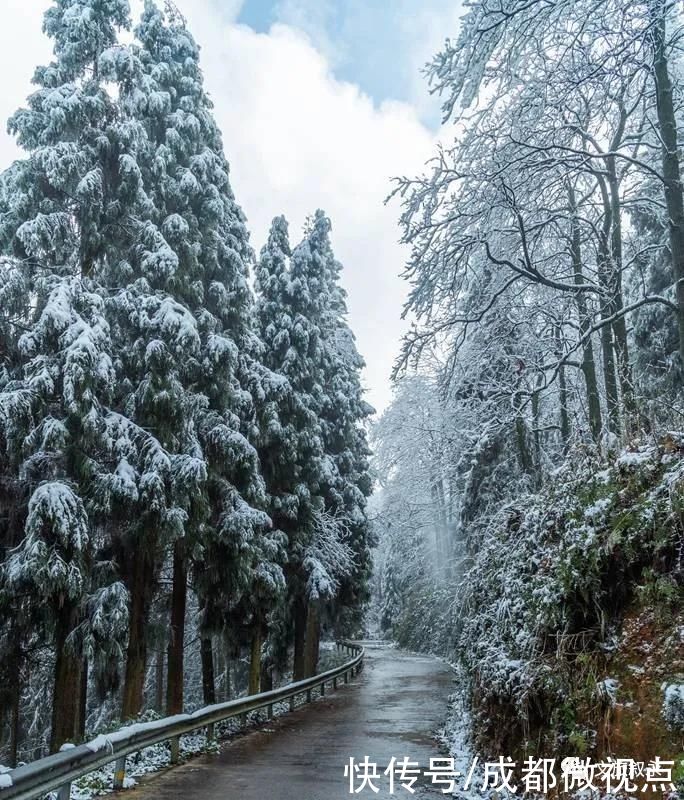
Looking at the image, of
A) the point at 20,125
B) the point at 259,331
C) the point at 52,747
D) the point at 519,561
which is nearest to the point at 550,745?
the point at 519,561

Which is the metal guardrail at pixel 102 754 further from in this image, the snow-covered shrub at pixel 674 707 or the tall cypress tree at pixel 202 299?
the snow-covered shrub at pixel 674 707

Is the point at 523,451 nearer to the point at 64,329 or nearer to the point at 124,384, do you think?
the point at 124,384

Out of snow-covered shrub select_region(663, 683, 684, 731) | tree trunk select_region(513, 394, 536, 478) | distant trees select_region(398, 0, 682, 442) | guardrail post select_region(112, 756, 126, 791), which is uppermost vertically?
distant trees select_region(398, 0, 682, 442)

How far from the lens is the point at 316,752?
1092 centimetres

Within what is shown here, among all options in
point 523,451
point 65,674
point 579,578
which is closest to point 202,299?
point 65,674

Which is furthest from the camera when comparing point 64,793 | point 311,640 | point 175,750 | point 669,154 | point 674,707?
point 311,640

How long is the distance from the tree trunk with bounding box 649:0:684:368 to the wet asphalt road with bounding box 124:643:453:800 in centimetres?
665

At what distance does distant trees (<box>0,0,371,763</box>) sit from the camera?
12.0m

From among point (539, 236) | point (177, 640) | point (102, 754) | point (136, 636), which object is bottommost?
point (102, 754)

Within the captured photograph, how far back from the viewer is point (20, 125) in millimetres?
13969

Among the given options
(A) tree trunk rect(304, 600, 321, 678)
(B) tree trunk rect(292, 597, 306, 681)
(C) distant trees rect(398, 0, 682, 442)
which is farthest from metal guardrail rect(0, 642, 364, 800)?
(A) tree trunk rect(304, 600, 321, 678)

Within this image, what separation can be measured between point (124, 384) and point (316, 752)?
7.84 meters

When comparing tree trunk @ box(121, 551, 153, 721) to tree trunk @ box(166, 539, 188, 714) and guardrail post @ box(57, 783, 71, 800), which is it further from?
guardrail post @ box(57, 783, 71, 800)

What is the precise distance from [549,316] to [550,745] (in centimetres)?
977
